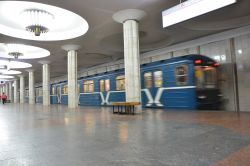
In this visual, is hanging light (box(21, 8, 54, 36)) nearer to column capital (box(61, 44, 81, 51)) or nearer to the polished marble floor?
column capital (box(61, 44, 81, 51))

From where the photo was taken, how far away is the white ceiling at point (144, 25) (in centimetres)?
1119

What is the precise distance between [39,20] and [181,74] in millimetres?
10160

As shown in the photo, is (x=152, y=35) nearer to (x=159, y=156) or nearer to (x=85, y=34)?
(x=85, y=34)

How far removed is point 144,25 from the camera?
14609mm

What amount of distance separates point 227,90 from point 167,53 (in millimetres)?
6910

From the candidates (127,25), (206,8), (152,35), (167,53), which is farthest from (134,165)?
(167,53)

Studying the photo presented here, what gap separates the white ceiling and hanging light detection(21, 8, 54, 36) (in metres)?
2.71

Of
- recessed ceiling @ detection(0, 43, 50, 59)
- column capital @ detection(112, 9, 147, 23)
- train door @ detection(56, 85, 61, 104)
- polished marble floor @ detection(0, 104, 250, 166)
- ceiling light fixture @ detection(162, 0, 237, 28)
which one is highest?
recessed ceiling @ detection(0, 43, 50, 59)

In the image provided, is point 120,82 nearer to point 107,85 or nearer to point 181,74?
point 107,85

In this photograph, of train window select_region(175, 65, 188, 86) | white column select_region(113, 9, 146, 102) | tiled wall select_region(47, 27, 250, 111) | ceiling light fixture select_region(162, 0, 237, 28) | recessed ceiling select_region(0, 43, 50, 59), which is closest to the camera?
ceiling light fixture select_region(162, 0, 237, 28)

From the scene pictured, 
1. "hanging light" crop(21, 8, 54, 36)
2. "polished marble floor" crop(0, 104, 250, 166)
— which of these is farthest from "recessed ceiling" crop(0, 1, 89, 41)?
"polished marble floor" crop(0, 104, 250, 166)

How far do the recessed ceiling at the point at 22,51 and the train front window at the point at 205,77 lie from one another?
17.4m

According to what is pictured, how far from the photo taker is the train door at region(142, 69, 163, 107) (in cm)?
1342

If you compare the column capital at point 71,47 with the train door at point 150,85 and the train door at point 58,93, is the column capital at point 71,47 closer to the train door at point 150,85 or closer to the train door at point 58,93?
the train door at point 150,85
